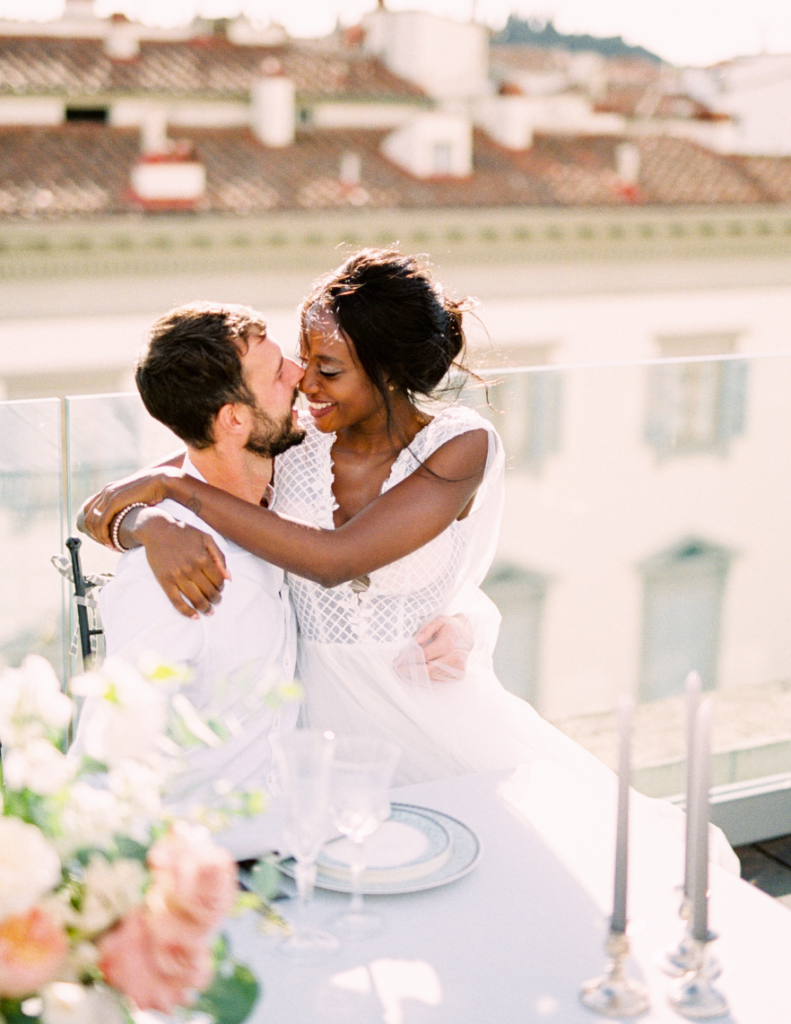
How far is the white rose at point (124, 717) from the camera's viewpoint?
76cm

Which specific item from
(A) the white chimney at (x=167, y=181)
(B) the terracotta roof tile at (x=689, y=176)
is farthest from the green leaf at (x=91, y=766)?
(B) the terracotta roof tile at (x=689, y=176)

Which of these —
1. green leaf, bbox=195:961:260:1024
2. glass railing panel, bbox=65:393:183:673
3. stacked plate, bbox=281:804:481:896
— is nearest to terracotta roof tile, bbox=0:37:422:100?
glass railing panel, bbox=65:393:183:673

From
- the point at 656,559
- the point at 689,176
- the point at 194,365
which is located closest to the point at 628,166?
the point at 689,176

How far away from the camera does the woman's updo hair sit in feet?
6.22

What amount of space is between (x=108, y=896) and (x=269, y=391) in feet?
3.78

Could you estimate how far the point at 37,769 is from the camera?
0.76 meters

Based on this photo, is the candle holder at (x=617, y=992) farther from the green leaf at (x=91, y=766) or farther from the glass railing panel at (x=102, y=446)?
the glass railing panel at (x=102, y=446)

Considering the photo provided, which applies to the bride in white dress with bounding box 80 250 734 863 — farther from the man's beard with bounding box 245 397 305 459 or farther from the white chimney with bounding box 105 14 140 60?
the white chimney with bounding box 105 14 140 60

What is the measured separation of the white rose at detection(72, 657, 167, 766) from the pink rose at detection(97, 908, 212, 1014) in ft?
0.33

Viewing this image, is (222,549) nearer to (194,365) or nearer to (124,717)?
(194,365)

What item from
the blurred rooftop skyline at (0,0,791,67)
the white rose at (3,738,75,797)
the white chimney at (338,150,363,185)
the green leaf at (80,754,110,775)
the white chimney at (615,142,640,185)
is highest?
the blurred rooftop skyline at (0,0,791,67)

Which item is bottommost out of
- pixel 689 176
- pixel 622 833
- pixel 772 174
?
pixel 622 833

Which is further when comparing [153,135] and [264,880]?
[153,135]

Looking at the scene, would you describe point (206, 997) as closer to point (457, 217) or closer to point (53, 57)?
point (457, 217)
